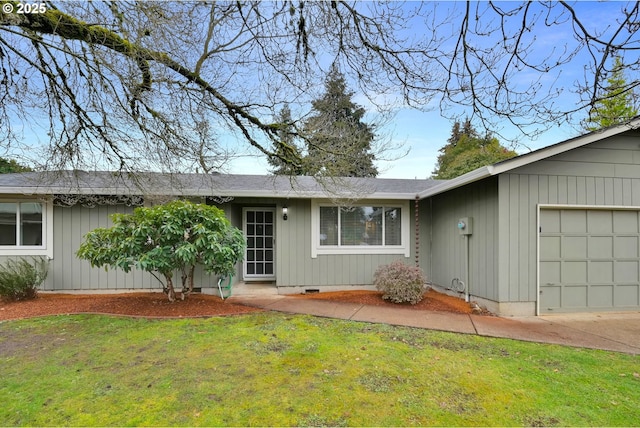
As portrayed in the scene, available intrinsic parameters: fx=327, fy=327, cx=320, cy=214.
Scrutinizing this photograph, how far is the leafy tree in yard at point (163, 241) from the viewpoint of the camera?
5605mm

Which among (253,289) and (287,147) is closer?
(287,147)

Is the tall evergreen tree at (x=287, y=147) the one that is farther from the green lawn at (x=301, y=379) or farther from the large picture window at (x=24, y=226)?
the large picture window at (x=24, y=226)

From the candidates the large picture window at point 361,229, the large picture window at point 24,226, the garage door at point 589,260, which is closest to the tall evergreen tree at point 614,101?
the garage door at point 589,260

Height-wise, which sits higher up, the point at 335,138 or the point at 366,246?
the point at 335,138

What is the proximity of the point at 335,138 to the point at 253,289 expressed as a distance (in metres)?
4.60

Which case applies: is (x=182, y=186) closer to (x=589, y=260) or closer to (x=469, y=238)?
(x=469, y=238)

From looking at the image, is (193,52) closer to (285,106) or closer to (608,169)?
(285,106)

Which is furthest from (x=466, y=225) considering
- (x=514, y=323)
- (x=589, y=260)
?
(x=589, y=260)

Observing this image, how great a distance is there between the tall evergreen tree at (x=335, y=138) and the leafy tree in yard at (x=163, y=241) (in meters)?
2.15

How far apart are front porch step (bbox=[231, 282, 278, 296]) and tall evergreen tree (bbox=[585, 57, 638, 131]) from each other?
6540 mm

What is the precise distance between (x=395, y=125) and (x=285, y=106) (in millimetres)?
1679

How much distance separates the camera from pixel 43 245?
730cm

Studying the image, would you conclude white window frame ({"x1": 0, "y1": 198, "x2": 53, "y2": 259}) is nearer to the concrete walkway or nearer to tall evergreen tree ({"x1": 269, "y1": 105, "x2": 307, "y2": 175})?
the concrete walkway

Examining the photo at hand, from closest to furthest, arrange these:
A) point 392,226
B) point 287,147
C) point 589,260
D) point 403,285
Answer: point 287,147
point 589,260
point 403,285
point 392,226
